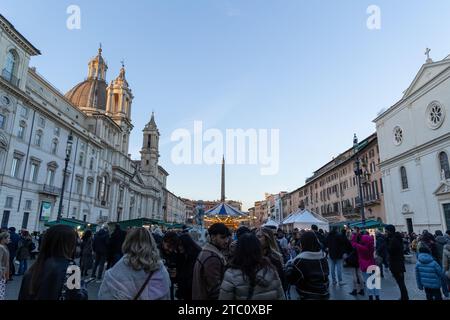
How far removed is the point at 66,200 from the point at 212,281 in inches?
1602

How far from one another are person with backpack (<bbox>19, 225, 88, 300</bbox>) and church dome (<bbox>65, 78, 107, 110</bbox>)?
57783 millimetres

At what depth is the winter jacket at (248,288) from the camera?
2.69 m

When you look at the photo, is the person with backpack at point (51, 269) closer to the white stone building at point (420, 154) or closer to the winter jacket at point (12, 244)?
the winter jacket at point (12, 244)

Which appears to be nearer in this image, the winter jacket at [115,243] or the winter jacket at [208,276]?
the winter jacket at [208,276]

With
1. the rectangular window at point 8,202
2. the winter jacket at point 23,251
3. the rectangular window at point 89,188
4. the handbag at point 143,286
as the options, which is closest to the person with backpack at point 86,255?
the winter jacket at point 23,251

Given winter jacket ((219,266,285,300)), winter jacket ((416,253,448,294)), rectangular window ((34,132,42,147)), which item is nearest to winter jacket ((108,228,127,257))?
winter jacket ((219,266,285,300))

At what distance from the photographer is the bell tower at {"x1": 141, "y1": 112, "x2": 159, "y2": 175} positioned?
85.9 m

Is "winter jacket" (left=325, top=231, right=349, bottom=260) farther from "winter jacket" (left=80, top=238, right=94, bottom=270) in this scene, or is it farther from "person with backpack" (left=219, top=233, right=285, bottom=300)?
"winter jacket" (left=80, top=238, right=94, bottom=270)

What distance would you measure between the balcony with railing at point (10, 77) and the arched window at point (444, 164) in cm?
4165

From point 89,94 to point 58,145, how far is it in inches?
924

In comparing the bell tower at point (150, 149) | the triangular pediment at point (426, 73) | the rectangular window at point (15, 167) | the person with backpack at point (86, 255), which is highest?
the bell tower at point (150, 149)

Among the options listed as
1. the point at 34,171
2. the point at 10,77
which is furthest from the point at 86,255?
the point at 10,77

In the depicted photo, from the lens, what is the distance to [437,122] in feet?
86.9
